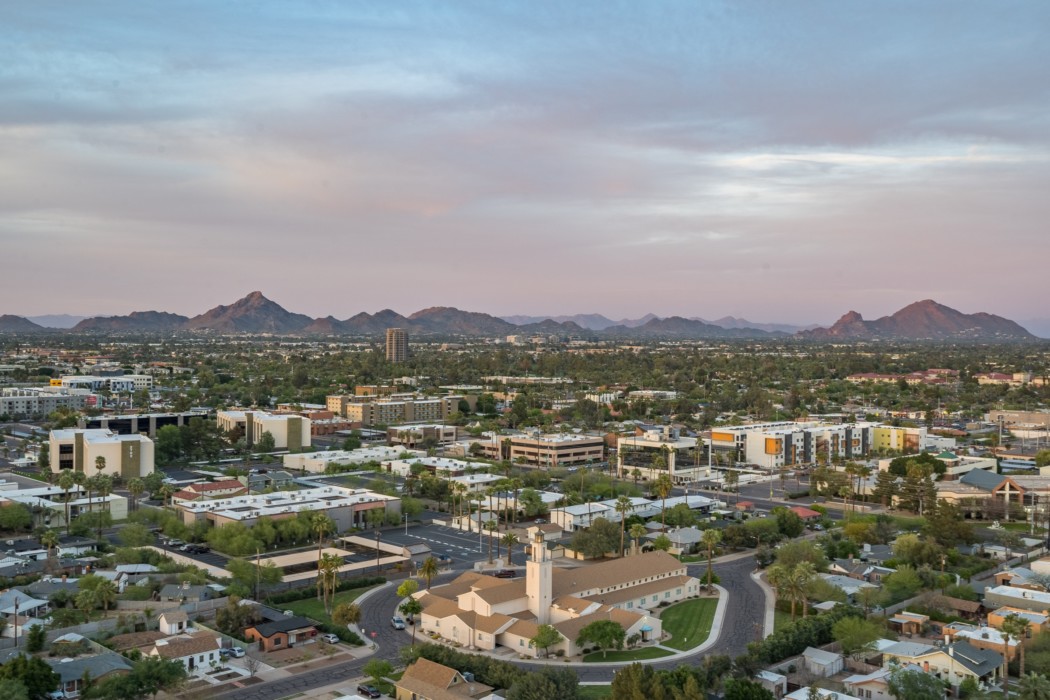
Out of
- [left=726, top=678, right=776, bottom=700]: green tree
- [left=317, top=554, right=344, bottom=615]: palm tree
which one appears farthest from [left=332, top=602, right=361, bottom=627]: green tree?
Answer: [left=726, top=678, right=776, bottom=700]: green tree

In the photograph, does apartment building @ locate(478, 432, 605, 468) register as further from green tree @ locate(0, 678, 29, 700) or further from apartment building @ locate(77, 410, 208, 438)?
green tree @ locate(0, 678, 29, 700)

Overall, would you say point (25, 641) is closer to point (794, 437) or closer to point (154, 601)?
point (154, 601)

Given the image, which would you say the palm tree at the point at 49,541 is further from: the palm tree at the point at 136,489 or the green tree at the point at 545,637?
the green tree at the point at 545,637

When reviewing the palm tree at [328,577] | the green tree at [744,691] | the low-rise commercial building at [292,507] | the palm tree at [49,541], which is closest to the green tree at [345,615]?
the palm tree at [328,577]

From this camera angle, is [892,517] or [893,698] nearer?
[893,698]

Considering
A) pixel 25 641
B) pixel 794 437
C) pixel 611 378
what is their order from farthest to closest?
pixel 611 378 → pixel 794 437 → pixel 25 641

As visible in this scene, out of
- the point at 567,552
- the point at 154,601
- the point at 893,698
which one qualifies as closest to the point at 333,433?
the point at 567,552
